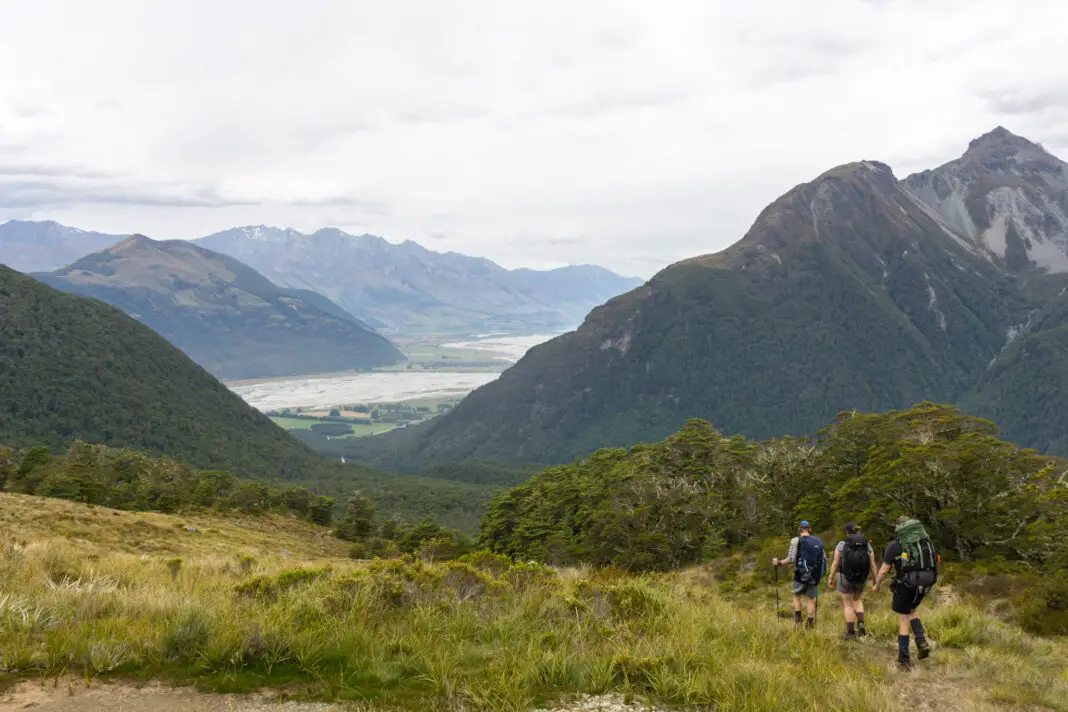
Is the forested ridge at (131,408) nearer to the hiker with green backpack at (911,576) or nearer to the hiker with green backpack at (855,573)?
the hiker with green backpack at (855,573)

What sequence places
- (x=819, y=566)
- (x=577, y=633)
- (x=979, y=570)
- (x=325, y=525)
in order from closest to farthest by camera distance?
(x=577, y=633)
(x=819, y=566)
(x=979, y=570)
(x=325, y=525)

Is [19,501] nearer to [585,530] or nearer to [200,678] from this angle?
[200,678]

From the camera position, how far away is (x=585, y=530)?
53312 millimetres

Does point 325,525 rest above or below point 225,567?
below

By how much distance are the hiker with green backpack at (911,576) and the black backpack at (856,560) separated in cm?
133

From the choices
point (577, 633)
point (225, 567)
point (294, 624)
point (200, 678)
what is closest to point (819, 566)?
point (577, 633)

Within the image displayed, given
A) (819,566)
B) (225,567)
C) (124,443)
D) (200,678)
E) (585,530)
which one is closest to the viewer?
(200,678)

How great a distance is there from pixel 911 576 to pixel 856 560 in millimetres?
1841

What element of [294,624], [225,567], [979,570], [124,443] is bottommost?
[124,443]

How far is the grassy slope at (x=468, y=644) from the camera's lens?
7.77 m

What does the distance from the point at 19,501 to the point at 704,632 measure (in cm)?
3932

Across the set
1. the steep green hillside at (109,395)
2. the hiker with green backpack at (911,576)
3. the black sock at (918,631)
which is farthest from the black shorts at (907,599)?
the steep green hillside at (109,395)

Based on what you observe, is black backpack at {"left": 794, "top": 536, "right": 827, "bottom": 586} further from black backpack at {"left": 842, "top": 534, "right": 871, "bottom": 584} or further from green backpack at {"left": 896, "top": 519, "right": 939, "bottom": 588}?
green backpack at {"left": 896, "top": 519, "right": 939, "bottom": 588}

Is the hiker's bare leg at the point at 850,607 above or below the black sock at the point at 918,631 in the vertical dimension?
below
